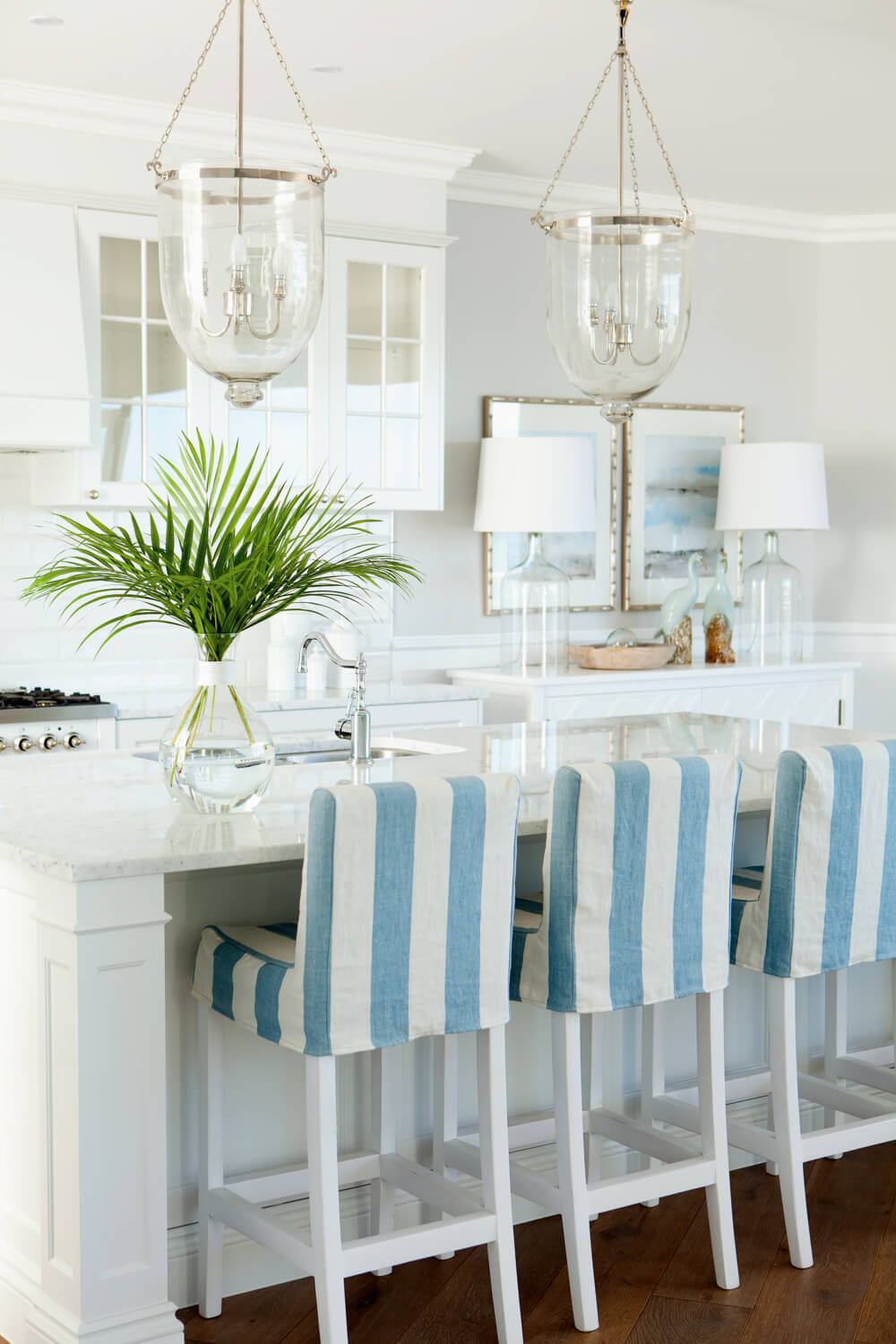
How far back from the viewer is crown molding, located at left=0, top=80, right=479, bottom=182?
14.1ft

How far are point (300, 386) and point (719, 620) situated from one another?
78.2 inches

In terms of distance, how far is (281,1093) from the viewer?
274 centimetres

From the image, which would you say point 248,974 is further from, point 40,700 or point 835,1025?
point 40,700

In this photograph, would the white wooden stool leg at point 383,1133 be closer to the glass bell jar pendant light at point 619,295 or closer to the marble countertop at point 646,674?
the glass bell jar pendant light at point 619,295

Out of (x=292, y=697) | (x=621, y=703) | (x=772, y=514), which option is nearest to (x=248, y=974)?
(x=292, y=697)

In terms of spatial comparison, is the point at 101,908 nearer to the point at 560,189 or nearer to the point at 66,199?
the point at 66,199

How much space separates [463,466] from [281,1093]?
10.7 ft

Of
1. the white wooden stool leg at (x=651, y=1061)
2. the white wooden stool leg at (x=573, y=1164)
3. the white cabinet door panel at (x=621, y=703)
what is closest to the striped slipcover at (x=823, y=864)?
the white wooden stool leg at (x=651, y=1061)

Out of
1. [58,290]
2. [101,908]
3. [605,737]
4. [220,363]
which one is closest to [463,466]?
[58,290]

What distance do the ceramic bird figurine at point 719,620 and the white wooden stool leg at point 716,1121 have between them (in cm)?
322

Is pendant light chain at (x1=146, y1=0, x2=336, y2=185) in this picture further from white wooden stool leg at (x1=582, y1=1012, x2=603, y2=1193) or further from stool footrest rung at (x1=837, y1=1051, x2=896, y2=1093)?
stool footrest rung at (x1=837, y1=1051, x2=896, y2=1093)

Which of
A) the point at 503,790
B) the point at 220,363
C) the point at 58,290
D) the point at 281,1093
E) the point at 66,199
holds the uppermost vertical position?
the point at 66,199

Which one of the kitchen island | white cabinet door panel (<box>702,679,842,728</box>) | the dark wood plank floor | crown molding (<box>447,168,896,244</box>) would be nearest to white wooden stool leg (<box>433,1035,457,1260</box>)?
the kitchen island

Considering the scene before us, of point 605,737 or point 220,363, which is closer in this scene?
point 220,363
